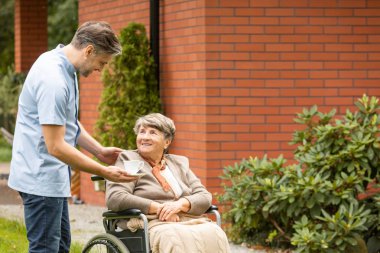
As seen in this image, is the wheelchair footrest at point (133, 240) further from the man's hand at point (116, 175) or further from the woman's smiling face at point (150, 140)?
the man's hand at point (116, 175)

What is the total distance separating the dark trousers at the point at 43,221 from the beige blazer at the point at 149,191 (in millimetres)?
782

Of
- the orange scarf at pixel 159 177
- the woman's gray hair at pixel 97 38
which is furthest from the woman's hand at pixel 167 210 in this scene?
the woman's gray hair at pixel 97 38

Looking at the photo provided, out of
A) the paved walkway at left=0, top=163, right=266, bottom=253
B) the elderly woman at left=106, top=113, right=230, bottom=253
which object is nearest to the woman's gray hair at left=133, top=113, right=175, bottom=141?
the elderly woman at left=106, top=113, right=230, bottom=253

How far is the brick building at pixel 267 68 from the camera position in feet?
30.5

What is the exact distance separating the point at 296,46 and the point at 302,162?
1402 mm

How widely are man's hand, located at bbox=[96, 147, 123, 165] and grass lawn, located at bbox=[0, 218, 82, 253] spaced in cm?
190

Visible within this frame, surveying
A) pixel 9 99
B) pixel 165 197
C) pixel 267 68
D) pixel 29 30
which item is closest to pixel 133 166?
pixel 165 197

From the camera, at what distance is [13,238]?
8633mm

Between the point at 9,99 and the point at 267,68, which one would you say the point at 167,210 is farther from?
the point at 9,99

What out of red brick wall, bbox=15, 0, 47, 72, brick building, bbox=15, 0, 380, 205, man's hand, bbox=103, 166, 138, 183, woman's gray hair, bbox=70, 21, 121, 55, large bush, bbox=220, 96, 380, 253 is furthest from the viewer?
red brick wall, bbox=15, 0, 47, 72

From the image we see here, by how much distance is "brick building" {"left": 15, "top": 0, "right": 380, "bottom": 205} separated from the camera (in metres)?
9.30

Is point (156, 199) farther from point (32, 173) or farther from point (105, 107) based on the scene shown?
point (105, 107)

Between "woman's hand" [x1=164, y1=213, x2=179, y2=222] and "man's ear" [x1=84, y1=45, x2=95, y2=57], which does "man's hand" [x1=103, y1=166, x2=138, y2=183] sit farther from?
"woman's hand" [x1=164, y1=213, x2=179, y2=222]

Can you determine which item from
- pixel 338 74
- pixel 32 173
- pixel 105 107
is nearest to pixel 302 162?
pixel 338 74
